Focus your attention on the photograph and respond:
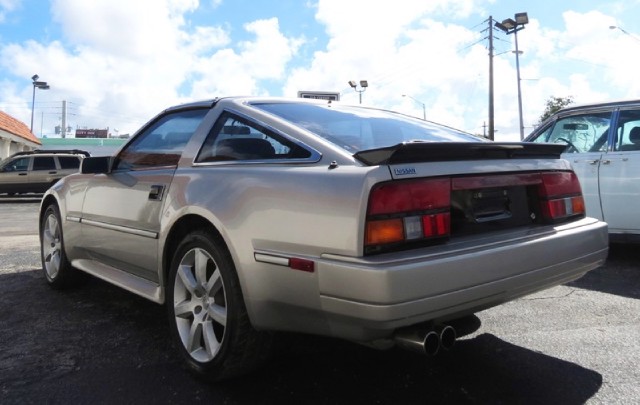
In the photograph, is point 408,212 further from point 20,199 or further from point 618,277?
point 20,199

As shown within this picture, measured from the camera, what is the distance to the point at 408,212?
88.7 inches

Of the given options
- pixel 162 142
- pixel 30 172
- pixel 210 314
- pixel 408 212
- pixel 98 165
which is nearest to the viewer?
pixel 408 212

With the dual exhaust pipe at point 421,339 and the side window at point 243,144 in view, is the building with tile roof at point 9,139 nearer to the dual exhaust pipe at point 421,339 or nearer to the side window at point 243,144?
the side window at point 243,144

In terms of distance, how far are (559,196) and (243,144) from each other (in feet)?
6.01

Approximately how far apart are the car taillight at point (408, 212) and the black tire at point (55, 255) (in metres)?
3.31

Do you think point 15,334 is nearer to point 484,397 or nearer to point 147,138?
point 147,138

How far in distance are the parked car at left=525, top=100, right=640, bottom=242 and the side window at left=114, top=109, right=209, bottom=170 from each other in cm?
439

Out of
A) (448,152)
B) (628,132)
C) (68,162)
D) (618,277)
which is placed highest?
(68,162)

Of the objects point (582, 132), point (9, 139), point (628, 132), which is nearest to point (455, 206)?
point (628, 132)

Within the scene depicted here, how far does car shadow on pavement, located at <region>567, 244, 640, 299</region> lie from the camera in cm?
466

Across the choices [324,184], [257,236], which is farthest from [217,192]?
[324,184]

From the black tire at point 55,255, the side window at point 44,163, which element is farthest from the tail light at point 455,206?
the side window at point 44,163

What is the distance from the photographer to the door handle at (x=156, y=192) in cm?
321

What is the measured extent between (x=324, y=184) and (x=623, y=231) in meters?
4.55
